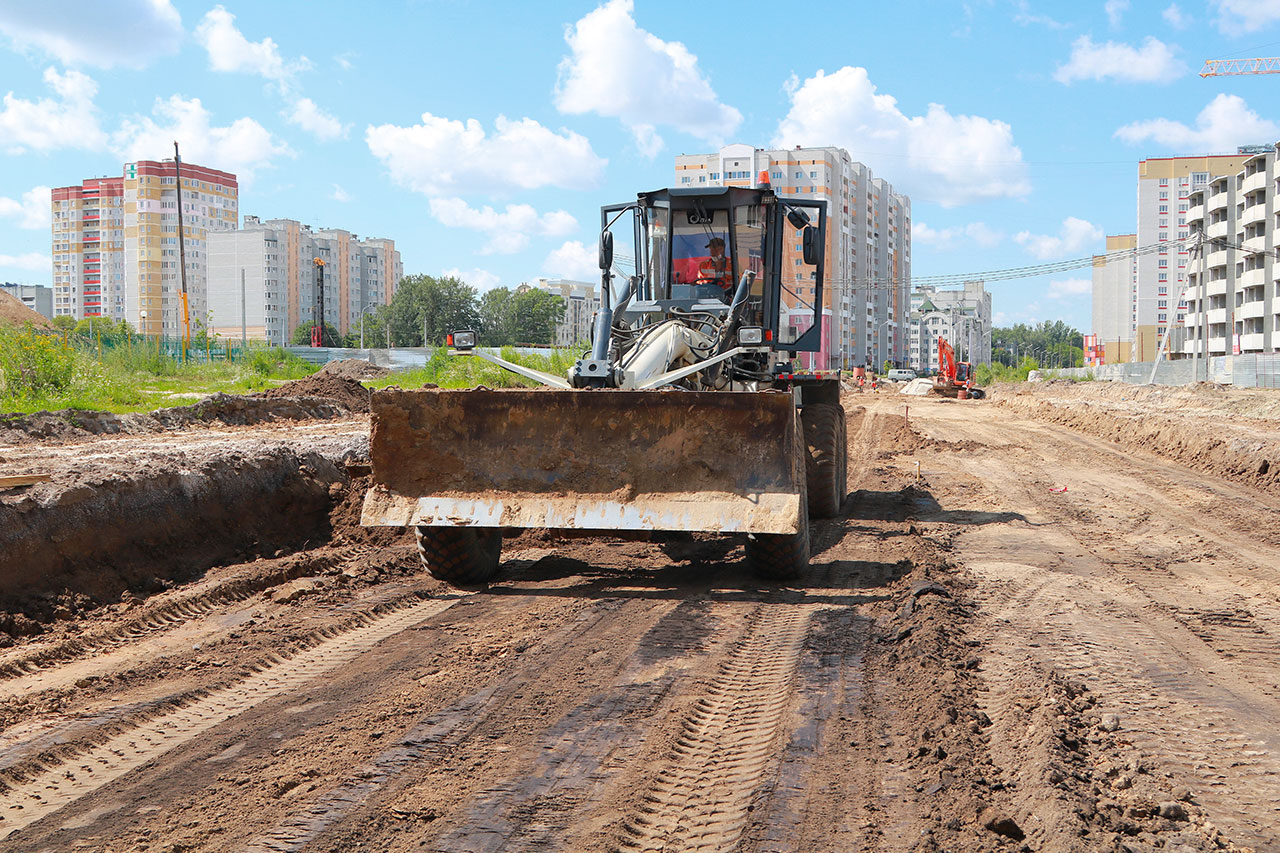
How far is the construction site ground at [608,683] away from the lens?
3.29 meters

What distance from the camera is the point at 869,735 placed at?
400 centimetres

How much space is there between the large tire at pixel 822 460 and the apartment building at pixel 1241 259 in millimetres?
66811

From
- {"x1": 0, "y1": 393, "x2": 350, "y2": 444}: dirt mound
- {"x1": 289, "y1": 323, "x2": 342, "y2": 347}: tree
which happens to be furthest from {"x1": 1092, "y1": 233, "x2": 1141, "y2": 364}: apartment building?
{"x1": 0, "y1": 393, "x2": 350, "y2": 444}: dirt mound

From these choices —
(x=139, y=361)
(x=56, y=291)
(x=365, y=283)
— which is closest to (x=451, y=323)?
(x=365, y=283)

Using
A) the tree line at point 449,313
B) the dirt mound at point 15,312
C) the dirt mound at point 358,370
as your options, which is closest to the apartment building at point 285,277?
the tree line at point 449,313

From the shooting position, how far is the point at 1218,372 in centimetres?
4188

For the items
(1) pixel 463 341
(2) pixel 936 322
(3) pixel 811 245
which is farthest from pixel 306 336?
(2) pixel 936 322

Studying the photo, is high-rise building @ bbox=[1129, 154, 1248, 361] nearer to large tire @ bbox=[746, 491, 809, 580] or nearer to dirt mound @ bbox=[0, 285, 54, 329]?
dirt mound @ bbox=[0, 285, 54, 329]

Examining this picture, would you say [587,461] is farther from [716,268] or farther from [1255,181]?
[1255,181]

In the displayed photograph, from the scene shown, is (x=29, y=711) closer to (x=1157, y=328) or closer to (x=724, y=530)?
(x=724, y=530)

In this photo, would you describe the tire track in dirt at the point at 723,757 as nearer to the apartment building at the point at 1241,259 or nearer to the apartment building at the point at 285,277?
the apartment building at the point at 1241,259

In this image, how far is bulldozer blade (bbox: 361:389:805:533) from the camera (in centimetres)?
650

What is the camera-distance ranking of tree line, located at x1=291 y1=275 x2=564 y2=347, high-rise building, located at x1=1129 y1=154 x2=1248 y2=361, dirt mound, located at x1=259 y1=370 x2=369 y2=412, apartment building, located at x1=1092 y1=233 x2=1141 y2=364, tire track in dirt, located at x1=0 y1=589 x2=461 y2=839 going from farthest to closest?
apartment building, located at x1=1092 y1=233 x2=1141 y2=364 < high-rise building, located at x1=1129 y1=154 x2=1248 y2=361 < tree line, located at x1=291 y1=275 x2=564 y2=347 < dirt mound, located at x1=259 y1=370 x2=369 y2=412 < tire track in dirt, located at x1=0 y1=589 x2=461 y2=839

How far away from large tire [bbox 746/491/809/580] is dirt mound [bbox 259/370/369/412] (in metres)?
15.0
